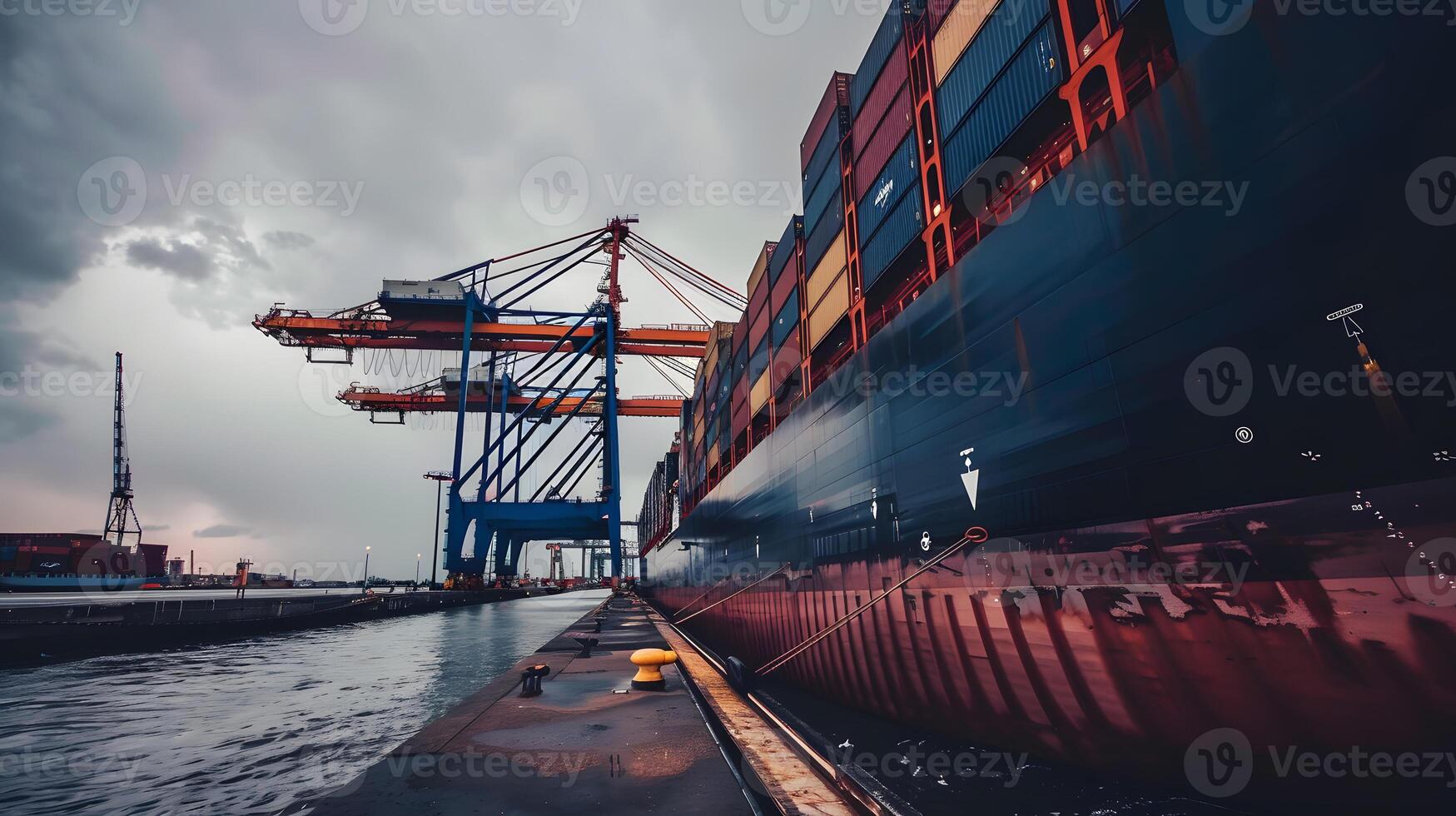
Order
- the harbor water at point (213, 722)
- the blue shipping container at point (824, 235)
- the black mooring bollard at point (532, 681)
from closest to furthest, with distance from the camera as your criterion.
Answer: the harbor water at point (213, 722)
the black mooring bollard at point (532, 681)
the blue shipping container at point (824, 235)

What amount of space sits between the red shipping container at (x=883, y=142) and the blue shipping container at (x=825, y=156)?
127 centimetres

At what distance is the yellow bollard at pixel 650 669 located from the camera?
26.7ft

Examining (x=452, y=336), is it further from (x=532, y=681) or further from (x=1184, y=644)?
(x=1184, y=644)

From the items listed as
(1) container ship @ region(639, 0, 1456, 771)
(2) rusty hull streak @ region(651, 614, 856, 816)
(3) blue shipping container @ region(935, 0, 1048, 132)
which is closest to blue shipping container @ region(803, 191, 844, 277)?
(1) container ship @ region(639, 0, 1456, 771)

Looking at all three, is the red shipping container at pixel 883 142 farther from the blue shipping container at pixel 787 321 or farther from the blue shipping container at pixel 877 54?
the blue shipping container at pixel 787 321

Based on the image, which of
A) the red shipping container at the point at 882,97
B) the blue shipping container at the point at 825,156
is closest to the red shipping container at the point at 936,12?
the red shipping container at the point at 882,97

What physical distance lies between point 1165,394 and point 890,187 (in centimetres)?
704

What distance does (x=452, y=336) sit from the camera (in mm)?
35344

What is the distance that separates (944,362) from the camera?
7.75 m

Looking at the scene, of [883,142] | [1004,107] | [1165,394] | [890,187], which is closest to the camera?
[1165,394]

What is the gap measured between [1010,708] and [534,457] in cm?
3760

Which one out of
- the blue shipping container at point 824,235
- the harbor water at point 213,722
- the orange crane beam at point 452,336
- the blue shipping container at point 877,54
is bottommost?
the harbor water at point 213,722

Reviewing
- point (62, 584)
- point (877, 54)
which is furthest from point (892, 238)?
point (62, 584)

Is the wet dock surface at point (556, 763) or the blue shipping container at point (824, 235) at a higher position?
the blue shipping container at point (824, 235)
